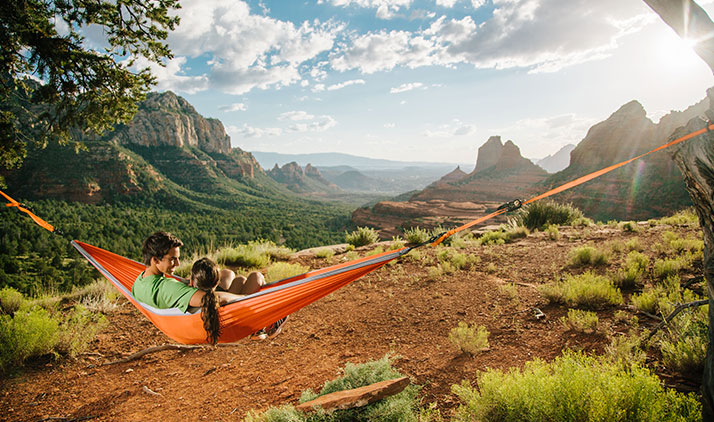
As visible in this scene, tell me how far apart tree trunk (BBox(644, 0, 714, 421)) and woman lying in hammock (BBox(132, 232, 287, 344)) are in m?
2.84

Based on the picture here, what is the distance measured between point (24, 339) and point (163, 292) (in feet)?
6.07

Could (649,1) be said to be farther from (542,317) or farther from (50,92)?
(50,92)

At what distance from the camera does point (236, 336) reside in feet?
7.78

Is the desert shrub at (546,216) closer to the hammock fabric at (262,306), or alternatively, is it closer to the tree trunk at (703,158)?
the tree trunk at (703,158)

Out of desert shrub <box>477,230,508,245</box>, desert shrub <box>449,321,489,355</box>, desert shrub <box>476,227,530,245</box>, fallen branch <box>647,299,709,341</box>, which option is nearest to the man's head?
desert shrub <box>449,321,489,355</box>

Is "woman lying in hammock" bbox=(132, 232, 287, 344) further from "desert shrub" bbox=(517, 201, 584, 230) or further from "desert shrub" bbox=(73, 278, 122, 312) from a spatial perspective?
"desert shrub" bbox=(517, 201, 584, 230)

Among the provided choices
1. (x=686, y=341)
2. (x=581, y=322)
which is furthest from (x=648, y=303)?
(x=686, y=341)

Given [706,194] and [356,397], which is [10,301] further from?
[706,194]

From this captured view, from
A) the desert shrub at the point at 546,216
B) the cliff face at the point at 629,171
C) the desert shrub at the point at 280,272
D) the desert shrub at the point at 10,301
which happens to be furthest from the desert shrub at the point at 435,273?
the cliff face at the point at 629,171

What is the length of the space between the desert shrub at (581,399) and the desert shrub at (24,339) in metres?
3.90

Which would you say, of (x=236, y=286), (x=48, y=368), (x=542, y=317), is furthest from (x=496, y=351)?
(x=48, y=368)

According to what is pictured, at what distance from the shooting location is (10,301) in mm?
3844

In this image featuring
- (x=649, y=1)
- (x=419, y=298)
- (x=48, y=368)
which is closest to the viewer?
(x=649, y=1)

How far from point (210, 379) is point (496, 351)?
2567 millimetres
